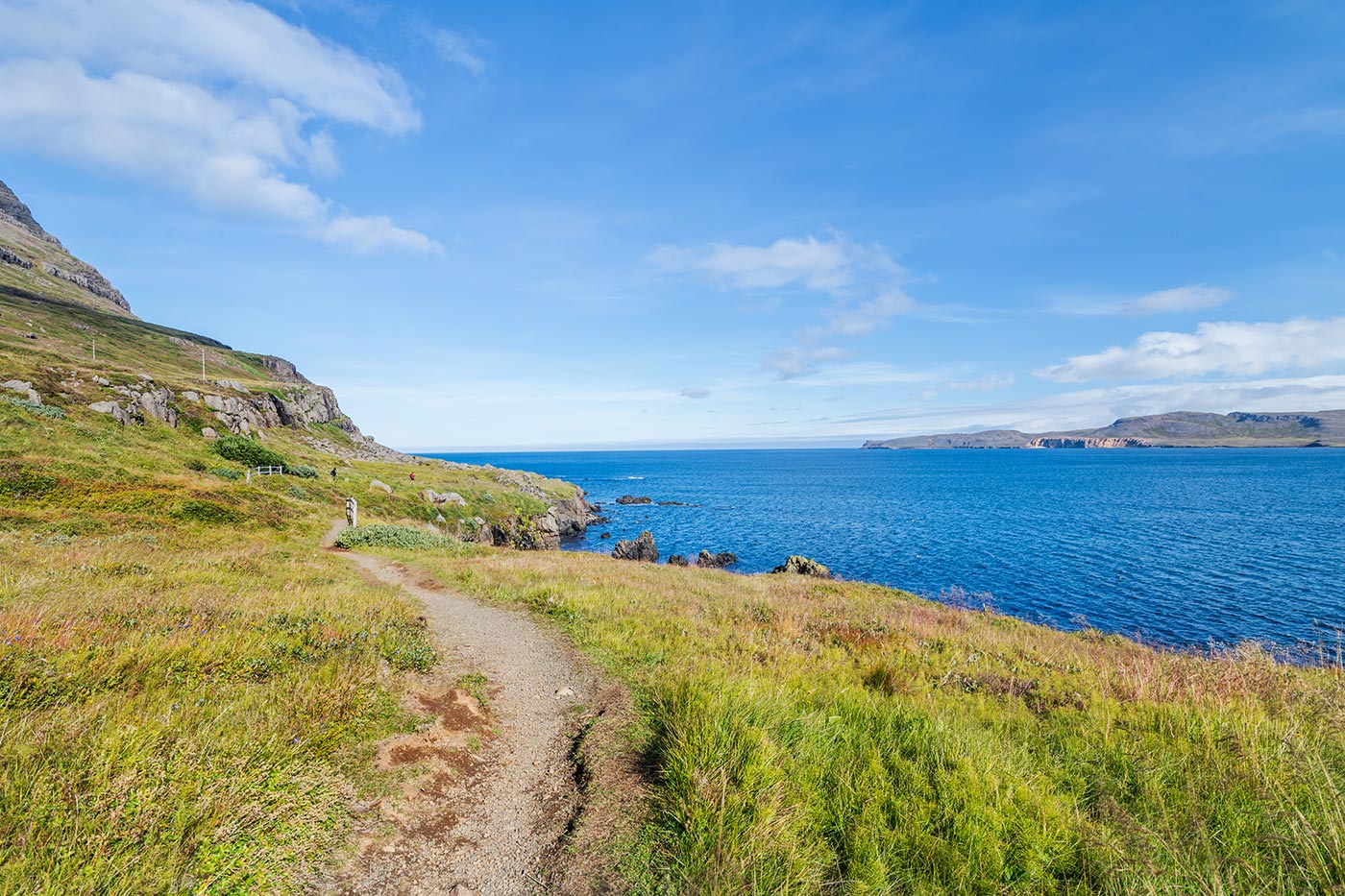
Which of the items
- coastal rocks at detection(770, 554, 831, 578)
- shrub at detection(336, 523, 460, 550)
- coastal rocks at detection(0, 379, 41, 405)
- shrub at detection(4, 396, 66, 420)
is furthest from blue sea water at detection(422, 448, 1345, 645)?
coastal rocks at detection(0, 379, 41, 405)

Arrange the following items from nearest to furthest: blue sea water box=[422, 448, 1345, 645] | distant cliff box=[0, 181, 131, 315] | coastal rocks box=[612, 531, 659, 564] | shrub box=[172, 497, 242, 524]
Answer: shrub box=[172, 497, 242, 524] → blue sea water box=[422, 448, 1345, 645] → coastal rocks box=[612, 531, 659, 564] → distant cliff box=[0, 181, 131, 315]

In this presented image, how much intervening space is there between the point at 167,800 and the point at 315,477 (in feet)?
159

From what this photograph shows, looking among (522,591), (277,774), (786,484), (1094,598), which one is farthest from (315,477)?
(786,484)

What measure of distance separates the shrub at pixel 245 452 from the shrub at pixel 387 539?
22461 mm

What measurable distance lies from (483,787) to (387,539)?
24.3 meters

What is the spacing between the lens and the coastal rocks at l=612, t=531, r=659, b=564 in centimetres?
4622

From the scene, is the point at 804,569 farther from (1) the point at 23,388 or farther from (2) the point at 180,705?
(1) the point at 23,388

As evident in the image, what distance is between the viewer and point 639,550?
46969 mm

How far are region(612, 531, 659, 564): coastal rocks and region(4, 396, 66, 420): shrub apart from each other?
3929 centimetres

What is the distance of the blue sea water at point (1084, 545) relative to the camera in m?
29.0

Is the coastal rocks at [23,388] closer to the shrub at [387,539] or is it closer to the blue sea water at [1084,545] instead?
the shrub at [387,539]

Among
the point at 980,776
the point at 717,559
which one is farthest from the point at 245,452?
the point at 980,776

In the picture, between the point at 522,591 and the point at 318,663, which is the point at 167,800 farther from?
the point at 522,591

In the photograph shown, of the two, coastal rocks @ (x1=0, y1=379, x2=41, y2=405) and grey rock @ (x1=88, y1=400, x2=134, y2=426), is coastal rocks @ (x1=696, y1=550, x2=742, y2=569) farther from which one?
coastal rocks @ (x1=0, y1=379, x2=41, y2=405)
